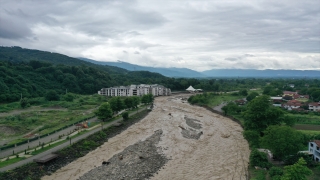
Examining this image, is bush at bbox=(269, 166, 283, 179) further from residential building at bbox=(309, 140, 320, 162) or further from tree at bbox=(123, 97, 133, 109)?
tree at bbox=(123, 97, 133, 109)

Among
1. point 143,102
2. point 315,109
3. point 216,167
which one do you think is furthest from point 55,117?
point 315,109

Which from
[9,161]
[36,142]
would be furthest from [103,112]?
[9,161]

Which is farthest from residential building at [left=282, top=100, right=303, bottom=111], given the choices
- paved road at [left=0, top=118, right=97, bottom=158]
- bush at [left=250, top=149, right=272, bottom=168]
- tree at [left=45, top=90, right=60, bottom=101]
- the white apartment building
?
tree at [left=45, top=90, right=60, bottom=101]

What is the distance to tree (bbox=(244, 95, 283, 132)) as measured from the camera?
25.0 metres

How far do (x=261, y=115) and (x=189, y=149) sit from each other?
820 centimetres

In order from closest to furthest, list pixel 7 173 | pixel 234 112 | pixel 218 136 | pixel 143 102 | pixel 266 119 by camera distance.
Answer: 1. pixel 7 173
2. pixel 266 119
3. pixel 218 136
4. pixel 234 112
5. pixel 143 102

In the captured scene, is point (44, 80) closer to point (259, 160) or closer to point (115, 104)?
point (115, 104)

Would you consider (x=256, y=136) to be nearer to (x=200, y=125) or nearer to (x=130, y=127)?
(x=200, y=125)

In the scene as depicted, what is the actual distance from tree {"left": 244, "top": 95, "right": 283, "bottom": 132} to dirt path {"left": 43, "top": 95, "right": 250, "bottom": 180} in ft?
8.42

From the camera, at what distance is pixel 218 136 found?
30.8 meters

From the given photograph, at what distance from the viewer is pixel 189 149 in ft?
83.7

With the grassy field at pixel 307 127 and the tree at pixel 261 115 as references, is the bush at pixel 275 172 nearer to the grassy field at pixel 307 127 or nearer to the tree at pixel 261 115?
the tree at pixel 261 115

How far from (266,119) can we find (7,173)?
2332 centimetres

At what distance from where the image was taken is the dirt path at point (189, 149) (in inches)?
762
